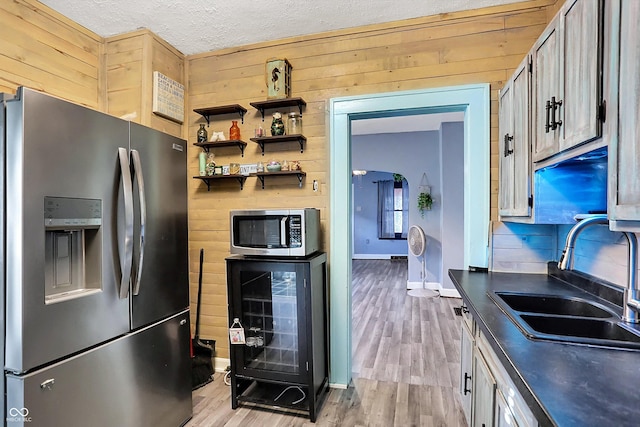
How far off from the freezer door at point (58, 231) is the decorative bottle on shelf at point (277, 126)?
112 cm

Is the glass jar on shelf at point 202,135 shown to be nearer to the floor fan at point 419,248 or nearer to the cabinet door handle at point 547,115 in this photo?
the cabinet door handle at point 547,115

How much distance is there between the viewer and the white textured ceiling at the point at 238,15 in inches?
87.1

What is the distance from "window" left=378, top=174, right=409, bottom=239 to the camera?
977cm

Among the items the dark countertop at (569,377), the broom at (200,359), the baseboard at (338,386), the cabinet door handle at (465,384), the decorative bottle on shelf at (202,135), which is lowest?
the baseboard at (338,386)

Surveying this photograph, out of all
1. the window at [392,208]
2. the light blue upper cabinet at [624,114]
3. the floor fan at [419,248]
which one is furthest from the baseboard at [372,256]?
the light blue upper cabinet at [624,114]

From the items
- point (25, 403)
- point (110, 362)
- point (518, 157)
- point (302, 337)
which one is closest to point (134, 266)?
point (110, 362)

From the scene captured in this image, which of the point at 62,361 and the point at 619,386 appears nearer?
the point at 619,386

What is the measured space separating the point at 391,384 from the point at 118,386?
1.93m

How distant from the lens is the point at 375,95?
248 centimetres

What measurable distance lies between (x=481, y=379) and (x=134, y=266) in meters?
1.82

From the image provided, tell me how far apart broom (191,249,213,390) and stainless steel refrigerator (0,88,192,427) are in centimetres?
53

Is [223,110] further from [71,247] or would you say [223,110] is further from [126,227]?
[71,247]

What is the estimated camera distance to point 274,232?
2.22 metres

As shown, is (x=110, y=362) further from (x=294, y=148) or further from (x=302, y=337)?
(x=294, y=148)
